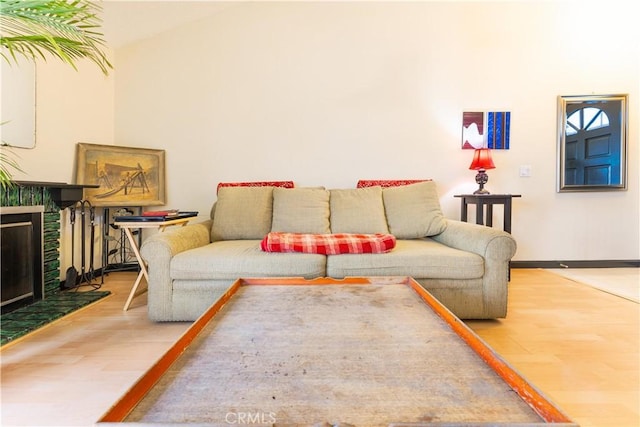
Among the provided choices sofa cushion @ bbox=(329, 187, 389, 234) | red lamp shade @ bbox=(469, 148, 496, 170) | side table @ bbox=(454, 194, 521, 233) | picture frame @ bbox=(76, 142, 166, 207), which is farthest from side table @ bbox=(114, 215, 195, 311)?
red lamp shade @ bbox=(469, 148, 496, 170)

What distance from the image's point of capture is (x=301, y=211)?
7.88 ft

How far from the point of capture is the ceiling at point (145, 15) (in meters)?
2.67

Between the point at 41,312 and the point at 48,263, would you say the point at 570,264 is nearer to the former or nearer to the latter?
the point at 41,312

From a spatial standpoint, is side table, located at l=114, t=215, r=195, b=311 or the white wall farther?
the white wall

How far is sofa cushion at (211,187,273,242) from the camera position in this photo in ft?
7.81

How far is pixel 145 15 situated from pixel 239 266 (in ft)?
8.48

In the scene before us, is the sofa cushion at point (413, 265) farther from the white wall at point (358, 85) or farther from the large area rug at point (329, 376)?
the white wall at point (358, 85)

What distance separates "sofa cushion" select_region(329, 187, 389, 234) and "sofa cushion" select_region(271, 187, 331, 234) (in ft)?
0.23

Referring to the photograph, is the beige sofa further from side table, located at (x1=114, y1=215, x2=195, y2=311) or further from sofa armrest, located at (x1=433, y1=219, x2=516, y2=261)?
side table, located at (x1=114, y1=215, x2=195, y2=311)

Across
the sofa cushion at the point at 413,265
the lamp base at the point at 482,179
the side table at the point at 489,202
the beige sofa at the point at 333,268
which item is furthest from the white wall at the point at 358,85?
the sofa cushion at the point at 413,265

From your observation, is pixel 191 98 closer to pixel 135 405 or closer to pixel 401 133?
pixel 401 133

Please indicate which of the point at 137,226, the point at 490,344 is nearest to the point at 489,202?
the point at 490,344

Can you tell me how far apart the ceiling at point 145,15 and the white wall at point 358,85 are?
0.08 meters

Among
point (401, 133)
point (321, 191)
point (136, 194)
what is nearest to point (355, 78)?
point (401, 133)
